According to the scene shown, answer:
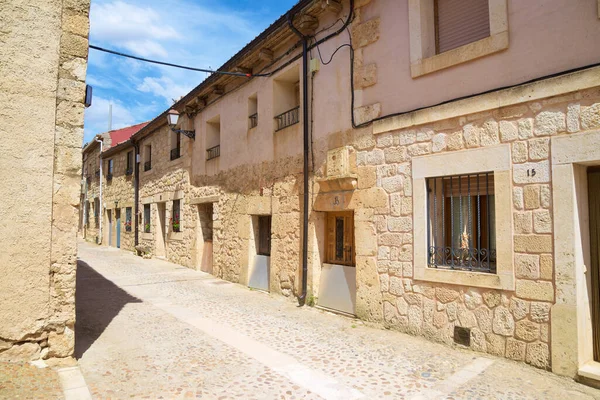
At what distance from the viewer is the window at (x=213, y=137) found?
1089cm

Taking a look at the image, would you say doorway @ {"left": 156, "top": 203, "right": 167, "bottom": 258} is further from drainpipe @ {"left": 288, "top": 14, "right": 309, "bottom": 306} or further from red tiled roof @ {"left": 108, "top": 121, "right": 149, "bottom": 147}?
red tiled roof @ {"left": 108, "top": 121, "right": 149, "bottom": 147}

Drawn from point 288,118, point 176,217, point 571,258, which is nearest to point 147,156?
point 176,217

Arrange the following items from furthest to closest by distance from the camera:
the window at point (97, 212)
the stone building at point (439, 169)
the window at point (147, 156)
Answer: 1. the window at point (97, 212)
2. the window at point (147, 156)
3. the stone building at point (439, 169)

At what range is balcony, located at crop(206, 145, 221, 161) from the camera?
10.7 m

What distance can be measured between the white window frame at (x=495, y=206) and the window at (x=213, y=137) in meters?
6.81

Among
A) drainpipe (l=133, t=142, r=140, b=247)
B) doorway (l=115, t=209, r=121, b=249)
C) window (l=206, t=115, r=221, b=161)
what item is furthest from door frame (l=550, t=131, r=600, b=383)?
doorway (l=115, t=209, r=121, b=249)

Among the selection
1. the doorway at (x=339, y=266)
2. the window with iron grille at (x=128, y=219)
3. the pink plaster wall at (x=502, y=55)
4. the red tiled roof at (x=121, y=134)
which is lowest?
the doorway at (x=339, y=266)

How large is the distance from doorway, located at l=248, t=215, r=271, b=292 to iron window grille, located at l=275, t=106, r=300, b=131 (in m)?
1.93

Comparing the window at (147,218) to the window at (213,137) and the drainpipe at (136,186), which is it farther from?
the window at (213,137)

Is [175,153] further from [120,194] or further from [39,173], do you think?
[39,173]

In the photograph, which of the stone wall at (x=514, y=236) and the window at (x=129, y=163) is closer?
the stone wall at (x=514, y=236)

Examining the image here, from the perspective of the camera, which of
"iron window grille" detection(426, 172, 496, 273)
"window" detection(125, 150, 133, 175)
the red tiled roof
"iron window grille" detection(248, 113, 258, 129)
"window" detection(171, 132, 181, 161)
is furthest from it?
the red tiled roof

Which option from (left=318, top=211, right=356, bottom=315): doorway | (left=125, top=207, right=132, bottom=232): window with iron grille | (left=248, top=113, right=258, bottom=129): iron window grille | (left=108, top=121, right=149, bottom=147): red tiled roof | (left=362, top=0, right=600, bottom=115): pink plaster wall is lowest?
(left=318, top=211, right=356, bottom=315): doorway

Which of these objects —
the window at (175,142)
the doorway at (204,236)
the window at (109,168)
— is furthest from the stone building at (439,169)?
the window at (109,168)
